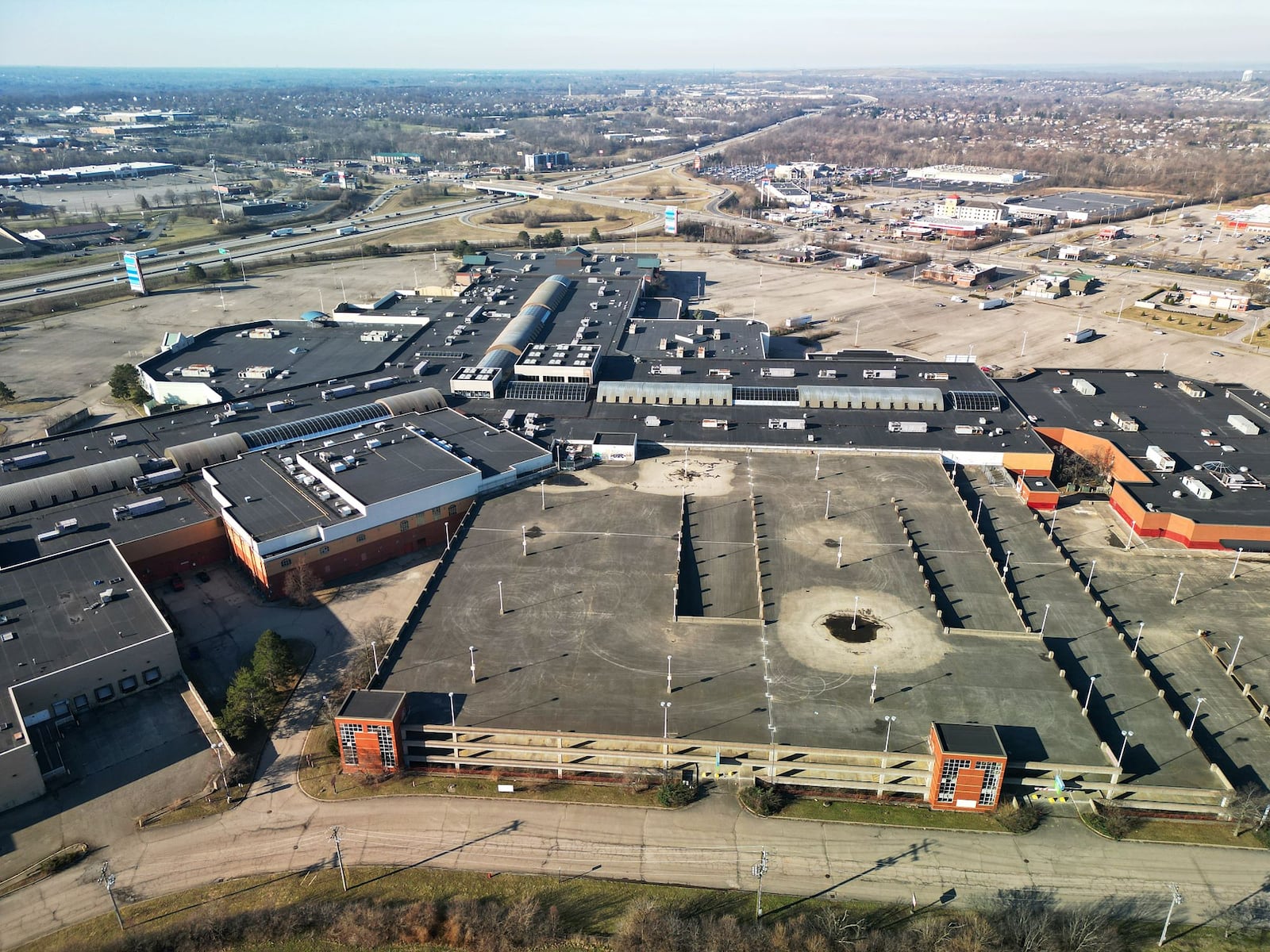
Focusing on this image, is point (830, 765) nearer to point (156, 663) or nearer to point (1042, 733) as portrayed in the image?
point (1042, 733)

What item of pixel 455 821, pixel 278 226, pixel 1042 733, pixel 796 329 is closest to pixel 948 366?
pixel 796 329

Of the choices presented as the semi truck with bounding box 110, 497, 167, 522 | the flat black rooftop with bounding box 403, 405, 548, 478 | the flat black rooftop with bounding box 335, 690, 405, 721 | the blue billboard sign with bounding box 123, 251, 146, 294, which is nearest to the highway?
the blue billboard sign with bounding box 123, 251, 146, 294

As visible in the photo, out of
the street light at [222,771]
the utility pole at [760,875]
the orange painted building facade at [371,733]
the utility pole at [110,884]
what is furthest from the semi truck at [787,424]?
the utility pole at [110,884]

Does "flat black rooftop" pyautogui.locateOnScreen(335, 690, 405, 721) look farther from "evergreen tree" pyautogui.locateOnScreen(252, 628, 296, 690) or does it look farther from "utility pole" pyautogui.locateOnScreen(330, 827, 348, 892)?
"evergreen tree" pyautogui.locateOnScreen(252, 628, 296, 690)

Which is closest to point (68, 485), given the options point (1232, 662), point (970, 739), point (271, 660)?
point (271, 660)

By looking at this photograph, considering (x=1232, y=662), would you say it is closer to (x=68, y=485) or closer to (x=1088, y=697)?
(x=1088, y=697)

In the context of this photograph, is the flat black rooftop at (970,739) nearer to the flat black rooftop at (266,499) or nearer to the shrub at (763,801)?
the shrub at (763,801)
